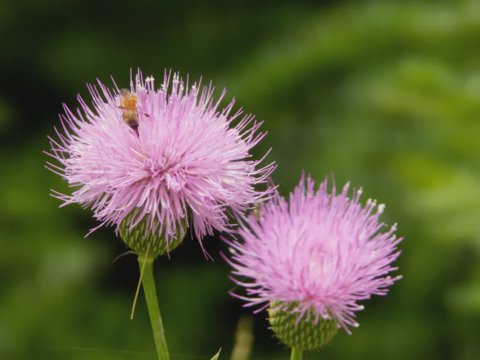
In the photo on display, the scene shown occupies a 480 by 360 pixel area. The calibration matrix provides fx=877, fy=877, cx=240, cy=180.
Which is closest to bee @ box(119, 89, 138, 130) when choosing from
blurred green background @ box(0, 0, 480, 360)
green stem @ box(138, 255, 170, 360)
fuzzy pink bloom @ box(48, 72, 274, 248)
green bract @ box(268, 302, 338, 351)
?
fuzzy pink bloom @ box(48, 72, 274, 248)

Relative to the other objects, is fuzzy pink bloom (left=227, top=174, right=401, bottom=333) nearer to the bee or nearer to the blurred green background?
the bee

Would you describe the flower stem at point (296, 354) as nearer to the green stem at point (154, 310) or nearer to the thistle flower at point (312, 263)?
the thistle flower at point (312, 263)

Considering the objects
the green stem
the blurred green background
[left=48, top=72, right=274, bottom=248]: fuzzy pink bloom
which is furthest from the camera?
the blurred green background

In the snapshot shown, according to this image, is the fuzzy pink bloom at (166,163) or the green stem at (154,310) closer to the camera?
the green stem at (154,310)

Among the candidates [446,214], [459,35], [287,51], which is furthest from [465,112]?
[287,51]

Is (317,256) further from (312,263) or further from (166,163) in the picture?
(166,163)

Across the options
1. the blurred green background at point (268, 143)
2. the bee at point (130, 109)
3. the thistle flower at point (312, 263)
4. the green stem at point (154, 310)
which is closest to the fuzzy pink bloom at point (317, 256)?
the thistle flower at point (312, 263)

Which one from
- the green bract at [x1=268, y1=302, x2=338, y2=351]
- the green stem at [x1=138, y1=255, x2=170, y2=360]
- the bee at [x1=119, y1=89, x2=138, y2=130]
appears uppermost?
the bee at [x1=119, y1=89, x2=138, y2=130]
